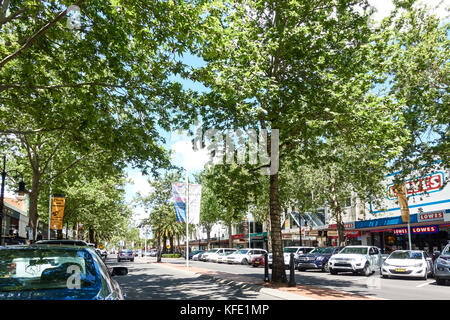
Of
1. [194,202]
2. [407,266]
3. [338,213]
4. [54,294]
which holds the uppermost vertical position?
[194,202]

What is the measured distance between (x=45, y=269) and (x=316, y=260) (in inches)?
923

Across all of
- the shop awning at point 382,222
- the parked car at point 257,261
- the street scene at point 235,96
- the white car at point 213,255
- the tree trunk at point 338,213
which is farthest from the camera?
the white car at point 213,255

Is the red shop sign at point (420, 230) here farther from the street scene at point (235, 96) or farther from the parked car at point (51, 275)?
the parked car at point (51, 275)

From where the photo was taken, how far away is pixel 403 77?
1764 cm

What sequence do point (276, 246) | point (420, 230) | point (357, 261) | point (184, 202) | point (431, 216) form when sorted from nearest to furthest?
point (276, 246) → point (357, 261) → point (184, 202) → point (431, 216) → point (420, 230)

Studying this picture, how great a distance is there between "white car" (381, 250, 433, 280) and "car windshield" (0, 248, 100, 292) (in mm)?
18115

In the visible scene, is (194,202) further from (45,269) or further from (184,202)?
(45,269)

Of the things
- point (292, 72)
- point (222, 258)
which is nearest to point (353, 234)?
point (222, 258)

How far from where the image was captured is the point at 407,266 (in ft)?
60.7

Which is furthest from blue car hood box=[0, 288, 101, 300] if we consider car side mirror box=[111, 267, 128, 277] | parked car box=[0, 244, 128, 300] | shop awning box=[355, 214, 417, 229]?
shop awning box=[355, 214, 417, 229]

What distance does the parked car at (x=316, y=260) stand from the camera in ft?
82.1

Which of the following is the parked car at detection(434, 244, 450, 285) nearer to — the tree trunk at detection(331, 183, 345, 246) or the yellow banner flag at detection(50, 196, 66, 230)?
the tree trunk at detection(331, 183, 345, 246)

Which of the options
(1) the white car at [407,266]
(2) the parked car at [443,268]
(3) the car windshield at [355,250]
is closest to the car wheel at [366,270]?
(1) the white car at [407,266]
